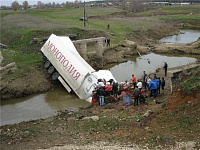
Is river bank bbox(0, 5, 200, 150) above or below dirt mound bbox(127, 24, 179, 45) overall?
below

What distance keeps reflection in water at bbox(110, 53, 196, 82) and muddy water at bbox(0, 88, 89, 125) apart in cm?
628

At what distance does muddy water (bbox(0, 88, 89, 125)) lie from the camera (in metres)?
18.4

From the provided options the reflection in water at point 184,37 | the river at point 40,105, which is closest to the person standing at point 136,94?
the river at point 40,105

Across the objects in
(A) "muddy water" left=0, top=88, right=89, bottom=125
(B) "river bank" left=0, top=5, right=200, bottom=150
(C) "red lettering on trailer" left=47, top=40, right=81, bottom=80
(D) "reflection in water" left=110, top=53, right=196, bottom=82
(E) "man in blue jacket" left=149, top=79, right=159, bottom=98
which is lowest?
(A) "muddy water" left=0, top=88, right=89, bottom=125

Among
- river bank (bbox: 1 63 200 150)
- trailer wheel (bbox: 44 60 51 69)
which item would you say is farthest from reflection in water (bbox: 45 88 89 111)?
river bank (bbox: 1 63 200 150)

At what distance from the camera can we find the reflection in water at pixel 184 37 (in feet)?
154

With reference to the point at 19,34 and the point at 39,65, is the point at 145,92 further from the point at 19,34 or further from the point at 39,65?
the point at 19,34

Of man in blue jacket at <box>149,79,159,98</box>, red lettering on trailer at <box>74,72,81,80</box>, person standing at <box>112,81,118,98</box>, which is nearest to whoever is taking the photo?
man in blue jacket at <box>149,79,159,98</box>

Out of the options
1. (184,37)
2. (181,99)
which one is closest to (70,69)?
(181,99)

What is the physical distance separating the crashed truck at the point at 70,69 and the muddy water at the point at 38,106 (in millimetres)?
718

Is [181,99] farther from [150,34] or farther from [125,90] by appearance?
[150,34]

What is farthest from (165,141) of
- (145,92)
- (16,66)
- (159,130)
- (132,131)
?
(16,66)

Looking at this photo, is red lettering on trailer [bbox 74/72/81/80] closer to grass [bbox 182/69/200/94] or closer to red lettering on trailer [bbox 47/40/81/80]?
red lettering on trailer [bbox 47/40/81/80]

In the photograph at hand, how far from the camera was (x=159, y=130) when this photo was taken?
497 inches
